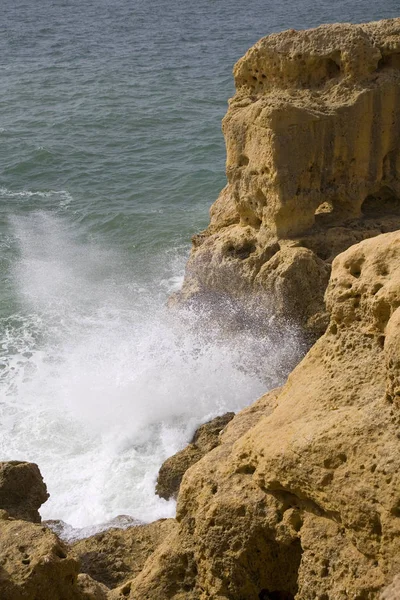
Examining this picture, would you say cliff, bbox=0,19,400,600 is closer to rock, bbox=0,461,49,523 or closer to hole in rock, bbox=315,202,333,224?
rock, bbox=0,461,49,523

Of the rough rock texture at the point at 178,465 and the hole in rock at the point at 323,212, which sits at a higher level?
the hole in rock at the point at 323,212

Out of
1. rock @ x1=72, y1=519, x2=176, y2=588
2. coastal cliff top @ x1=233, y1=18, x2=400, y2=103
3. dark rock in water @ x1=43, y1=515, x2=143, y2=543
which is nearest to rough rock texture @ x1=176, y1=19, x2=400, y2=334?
coastal cliff top @ x1=233, y1=18, x2=400, y2=103

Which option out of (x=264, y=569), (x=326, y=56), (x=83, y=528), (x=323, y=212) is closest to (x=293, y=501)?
(x=264, y=569)

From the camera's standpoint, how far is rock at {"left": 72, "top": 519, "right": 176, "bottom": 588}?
7.11 metres

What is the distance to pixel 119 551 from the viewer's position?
7.46 meters

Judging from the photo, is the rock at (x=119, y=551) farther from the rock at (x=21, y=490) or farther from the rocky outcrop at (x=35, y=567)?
the rocky outcrop at (x=35, y=567)

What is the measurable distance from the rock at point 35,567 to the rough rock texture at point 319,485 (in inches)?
22.5

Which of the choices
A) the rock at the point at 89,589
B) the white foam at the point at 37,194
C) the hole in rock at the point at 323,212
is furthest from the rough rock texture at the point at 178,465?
the white foam at the point at 37,194

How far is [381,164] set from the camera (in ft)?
39.5

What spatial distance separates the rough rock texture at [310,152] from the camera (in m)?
11.4

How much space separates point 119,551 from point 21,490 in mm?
1051

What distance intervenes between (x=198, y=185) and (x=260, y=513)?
17682 mm

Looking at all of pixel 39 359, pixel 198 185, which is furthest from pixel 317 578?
pixel 198 185

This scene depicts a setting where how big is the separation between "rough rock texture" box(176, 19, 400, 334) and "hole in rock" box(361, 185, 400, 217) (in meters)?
0.03
